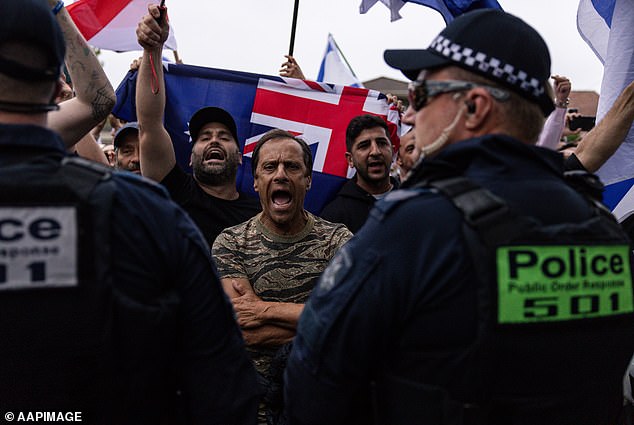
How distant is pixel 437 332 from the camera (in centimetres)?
150

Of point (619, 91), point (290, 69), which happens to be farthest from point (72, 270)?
point (290, 69)

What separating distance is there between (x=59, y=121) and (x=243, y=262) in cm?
113

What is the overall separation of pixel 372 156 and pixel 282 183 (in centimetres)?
130

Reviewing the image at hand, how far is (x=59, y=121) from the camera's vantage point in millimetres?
2188

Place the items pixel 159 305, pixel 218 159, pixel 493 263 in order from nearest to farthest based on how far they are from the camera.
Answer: pixel 493 263
pixel 159 305
pixel 218 159

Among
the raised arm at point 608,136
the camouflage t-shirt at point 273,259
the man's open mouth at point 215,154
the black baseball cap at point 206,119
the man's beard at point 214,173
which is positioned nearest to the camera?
the camouflage t-shirt at point 273,259

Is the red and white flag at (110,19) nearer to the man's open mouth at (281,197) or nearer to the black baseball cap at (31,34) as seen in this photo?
the man's open mouth at (281,197)

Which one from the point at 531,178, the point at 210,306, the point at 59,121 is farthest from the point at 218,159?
the point at 531,178

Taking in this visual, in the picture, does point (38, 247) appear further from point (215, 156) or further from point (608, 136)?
point (608, 136)

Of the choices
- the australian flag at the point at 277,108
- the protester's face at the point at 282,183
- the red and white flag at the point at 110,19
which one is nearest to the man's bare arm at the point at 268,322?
the protester's face at the point at 282,183

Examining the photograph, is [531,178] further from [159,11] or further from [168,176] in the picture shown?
[168,176]

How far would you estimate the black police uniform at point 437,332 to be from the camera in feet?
4.90

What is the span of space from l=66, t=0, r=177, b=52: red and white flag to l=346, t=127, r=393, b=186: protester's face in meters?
2.43

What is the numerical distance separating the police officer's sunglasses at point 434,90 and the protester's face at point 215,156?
7.63 feet
